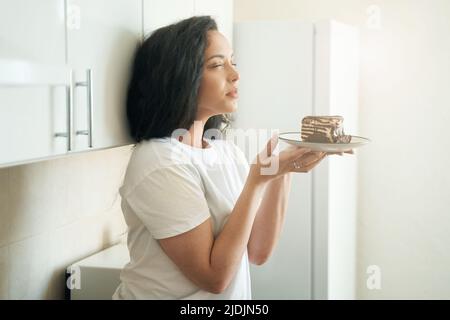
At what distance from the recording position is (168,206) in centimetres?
119

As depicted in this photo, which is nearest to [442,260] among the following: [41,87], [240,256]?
[240,256]

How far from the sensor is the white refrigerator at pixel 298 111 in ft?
6.89

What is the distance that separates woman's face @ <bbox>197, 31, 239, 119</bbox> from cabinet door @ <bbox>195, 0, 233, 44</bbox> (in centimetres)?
35

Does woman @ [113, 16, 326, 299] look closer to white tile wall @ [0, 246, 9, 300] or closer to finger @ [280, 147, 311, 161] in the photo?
finger @ [280, 147, 311, 161]

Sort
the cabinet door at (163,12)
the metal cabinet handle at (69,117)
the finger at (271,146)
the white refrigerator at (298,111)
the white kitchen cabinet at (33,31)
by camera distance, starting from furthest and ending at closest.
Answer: the white refrigerator at (298,111)
the cabinet door at (163,12)
the finger at (271,146)
the metal cabinet handle at (69,117)
the white kitchen cabinet at (33,31)

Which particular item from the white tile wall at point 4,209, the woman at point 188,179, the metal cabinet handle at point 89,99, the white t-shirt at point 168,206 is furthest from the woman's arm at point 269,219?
the white tile wall at point 4,209

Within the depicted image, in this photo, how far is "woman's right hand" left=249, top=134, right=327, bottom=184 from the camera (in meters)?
1.27

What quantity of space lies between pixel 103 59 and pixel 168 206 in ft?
1.11

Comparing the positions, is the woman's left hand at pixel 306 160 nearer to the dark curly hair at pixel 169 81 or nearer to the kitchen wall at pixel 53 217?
the dark curly hair at pixel 169 81

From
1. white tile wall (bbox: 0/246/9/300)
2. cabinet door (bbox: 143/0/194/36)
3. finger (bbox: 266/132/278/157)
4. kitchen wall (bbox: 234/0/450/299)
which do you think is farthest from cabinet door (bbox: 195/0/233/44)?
white tile wall (bbox: 0/246/9/300)

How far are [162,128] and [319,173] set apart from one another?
3.11 ft

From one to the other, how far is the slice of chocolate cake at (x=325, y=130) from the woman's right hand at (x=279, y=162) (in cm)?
9

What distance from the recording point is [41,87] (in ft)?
3.37

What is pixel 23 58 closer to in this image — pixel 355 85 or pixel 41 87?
pixel 41 87
